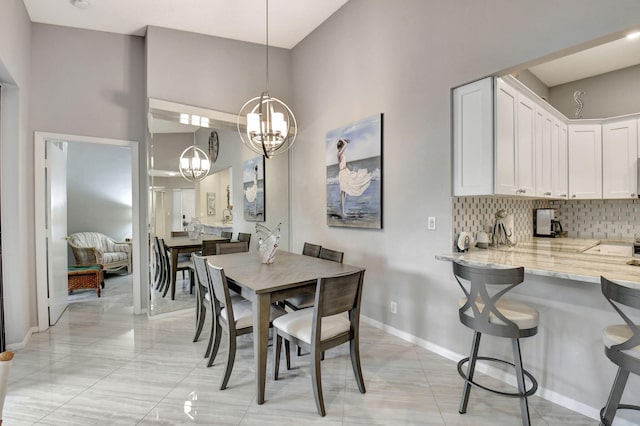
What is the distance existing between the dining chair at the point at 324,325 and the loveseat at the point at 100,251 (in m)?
4.86

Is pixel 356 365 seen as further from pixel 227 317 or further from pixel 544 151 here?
pixel 544 151

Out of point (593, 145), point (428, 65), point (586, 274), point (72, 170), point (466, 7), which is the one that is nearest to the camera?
point (586, 274)

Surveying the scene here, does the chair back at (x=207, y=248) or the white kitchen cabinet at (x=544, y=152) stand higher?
the white kitchen cabinet at (x=544, y=152)

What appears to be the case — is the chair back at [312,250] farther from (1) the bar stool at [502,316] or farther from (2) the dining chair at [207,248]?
(1) the bar stool at [502,316]

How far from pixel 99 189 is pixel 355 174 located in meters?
6.18

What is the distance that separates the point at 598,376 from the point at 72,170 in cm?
854

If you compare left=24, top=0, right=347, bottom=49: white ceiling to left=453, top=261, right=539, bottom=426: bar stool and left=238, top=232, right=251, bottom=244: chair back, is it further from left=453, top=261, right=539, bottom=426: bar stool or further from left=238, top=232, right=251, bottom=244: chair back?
left=453, top=261, right=539, bottom=426: bar stool

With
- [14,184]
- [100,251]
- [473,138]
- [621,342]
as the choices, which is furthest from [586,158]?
[100,251]

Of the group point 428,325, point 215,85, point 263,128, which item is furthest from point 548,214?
point 215,85

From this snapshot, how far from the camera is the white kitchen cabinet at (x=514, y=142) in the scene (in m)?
2.43

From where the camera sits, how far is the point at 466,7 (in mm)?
2543

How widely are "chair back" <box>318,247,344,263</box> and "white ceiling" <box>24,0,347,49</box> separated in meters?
2.84

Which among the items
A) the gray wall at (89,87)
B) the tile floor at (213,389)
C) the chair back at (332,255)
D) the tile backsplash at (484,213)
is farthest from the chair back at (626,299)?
the gray wall at (89,87)

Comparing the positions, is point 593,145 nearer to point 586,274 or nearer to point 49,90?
point 586,274
